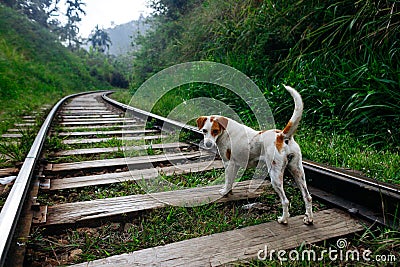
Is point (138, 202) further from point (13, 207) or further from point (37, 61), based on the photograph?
point (37, 61)

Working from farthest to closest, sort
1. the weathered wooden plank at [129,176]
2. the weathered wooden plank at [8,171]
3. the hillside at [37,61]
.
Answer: the hillside at [37,61] < the weathered wooden plank at [8,171] < the weathered wooden plank at [129,176]

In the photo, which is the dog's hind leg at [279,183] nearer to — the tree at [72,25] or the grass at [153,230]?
the grass at [153,230]

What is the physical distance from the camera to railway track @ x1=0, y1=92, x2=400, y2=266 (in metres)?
1.51

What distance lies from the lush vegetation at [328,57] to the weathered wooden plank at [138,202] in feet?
6.28

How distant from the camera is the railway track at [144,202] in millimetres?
1506

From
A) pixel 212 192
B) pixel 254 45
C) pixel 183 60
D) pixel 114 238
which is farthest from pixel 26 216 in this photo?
pixel 183 60

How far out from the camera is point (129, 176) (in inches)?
107

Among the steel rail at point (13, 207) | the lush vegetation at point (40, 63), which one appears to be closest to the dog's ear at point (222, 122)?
the steel rail at point (13, 207)

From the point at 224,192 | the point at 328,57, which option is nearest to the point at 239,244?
the point at 224,192

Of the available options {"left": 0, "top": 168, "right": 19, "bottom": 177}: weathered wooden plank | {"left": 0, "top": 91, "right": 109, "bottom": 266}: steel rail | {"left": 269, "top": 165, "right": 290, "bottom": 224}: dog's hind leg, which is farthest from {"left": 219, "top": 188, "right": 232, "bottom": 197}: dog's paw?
{"left": 0, "top": 168, "right": 19, "bottom": 177}: weathered wooden plank

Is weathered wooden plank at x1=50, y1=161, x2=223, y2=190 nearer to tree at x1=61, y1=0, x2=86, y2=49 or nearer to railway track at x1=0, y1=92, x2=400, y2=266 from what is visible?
railway track at x1=0, y1=92, x2=400, y2=266

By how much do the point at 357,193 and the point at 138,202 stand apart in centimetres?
147

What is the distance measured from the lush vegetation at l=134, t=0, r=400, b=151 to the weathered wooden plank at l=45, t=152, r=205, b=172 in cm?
179

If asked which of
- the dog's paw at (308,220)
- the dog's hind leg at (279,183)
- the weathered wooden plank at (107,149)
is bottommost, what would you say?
the weathered wooden plank at (107,149)
